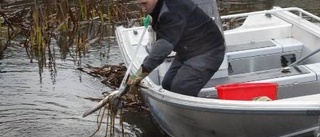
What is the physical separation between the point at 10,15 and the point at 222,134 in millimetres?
6287

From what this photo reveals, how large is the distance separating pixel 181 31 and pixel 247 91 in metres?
0.84

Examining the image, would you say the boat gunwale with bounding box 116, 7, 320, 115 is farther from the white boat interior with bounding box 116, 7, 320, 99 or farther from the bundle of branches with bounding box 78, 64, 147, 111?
the bundle of branches with bounding box 78, 64, 147, 111

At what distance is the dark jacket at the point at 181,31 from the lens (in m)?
4.57

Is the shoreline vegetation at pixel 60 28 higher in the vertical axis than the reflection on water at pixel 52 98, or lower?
higher

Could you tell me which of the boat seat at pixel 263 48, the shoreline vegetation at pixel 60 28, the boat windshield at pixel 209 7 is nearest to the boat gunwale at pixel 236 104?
the boat windshield at pixel 209 7

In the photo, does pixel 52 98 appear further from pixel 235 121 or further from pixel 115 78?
pixel 235 121

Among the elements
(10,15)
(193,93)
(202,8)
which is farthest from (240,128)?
(10,15)

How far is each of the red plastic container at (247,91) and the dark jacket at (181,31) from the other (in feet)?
1.32

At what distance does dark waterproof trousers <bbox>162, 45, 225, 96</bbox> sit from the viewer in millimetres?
4914

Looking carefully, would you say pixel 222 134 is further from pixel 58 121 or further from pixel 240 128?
pixel 58 121

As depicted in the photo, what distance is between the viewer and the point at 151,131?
598 cm

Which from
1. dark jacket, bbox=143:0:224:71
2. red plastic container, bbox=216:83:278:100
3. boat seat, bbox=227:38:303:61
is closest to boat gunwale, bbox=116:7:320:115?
dark jacket, bbox=143:0:224:71

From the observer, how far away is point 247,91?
16.2 ft

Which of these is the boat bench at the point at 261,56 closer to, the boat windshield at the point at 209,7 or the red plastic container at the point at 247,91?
the boat windshield at the point at 209,7
